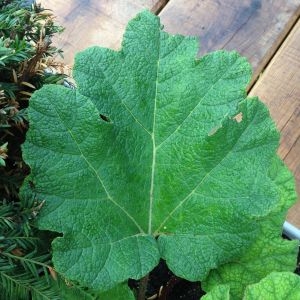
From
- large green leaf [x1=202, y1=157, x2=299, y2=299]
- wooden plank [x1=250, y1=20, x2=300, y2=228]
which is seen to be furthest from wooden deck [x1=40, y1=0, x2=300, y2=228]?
large green leaf [x1=202, y1=157, x2=299, y2=299]

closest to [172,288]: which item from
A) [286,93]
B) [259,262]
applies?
[259,262]

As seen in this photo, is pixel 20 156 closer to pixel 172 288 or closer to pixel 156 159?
pixel 156 159

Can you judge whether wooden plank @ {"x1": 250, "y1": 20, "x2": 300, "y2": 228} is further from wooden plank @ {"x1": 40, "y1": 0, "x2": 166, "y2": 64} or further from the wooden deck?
wooden plank @ {"x1": 40, "y1": 0, "x2": 166, "y2": 64}

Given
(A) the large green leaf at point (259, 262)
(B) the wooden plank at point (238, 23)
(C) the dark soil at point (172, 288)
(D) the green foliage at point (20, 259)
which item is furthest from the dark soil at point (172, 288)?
(B) the wooden plank at point (238, 23)

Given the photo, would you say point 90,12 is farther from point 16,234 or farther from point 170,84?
point 16,234

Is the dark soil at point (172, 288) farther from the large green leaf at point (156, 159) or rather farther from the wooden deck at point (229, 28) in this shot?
the wooden deck at point (229, 28)

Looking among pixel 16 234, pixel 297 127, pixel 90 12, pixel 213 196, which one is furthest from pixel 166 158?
pixel 90 12
